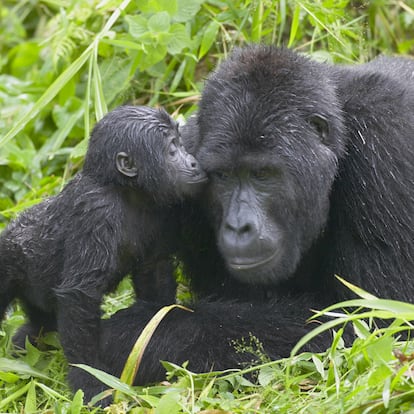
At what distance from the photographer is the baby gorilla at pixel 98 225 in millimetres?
4957

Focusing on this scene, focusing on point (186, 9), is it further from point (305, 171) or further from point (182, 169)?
point (305, 171)

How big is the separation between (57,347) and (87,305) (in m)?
0.96

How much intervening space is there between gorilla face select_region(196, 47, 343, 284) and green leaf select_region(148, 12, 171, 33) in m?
1.75

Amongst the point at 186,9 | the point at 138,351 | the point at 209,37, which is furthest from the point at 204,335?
the point at 186,9

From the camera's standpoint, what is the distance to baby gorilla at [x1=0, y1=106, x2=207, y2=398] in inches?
195

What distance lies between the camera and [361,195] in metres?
5.18

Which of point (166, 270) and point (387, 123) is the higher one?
point (387, 123)

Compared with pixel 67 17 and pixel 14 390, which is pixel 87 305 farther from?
pixel 67 17

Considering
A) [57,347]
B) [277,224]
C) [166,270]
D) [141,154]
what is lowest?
[57,347]

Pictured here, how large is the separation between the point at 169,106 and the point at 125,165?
8.94 ft

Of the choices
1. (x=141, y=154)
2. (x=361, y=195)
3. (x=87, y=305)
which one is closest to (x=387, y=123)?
→ (x=361, y=195)

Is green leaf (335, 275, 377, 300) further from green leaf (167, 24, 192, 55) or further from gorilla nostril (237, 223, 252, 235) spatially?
green leaf (167, 24, 192, 55)

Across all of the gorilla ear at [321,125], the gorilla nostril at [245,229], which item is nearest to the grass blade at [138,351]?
the gorilla nostril at [245,229]

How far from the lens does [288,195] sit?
5070 mm
